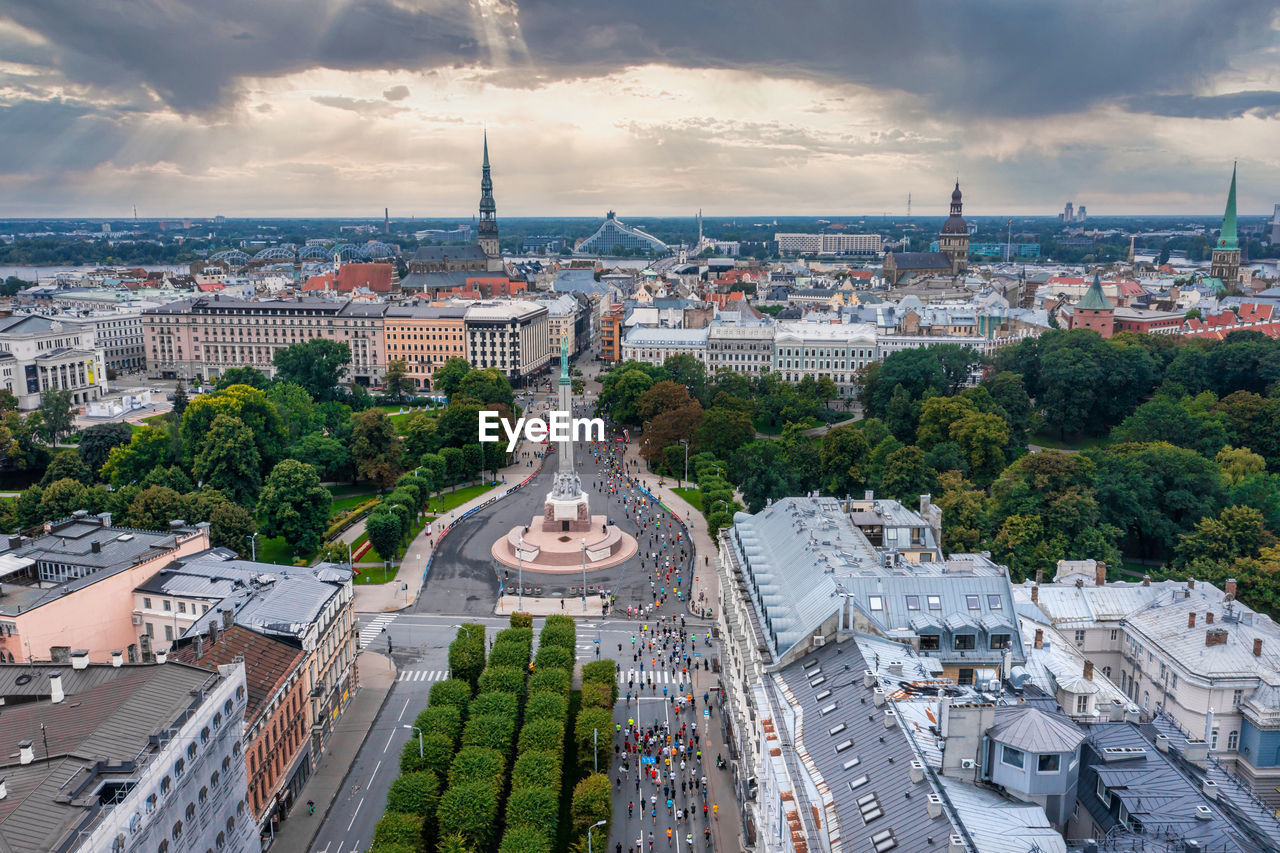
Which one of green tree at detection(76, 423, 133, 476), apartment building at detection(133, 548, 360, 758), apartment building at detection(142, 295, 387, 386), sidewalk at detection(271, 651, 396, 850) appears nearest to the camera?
sidewalk at detection(271, 651, 396, 850)

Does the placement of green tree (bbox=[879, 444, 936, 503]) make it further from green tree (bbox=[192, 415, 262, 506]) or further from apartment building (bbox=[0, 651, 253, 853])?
apartment building (bbox=[0, 651, 253, 853])

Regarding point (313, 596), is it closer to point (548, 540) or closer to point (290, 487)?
point (290, 487)

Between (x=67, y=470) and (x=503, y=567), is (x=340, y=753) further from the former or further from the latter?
(x=67, y=470)

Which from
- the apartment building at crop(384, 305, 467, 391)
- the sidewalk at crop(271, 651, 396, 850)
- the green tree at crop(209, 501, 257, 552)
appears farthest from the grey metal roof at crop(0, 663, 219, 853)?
the apartment building at crop(384, 305, 467, 391)

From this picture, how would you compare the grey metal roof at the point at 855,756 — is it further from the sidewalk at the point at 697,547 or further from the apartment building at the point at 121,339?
the apartment building at the point at 121,339

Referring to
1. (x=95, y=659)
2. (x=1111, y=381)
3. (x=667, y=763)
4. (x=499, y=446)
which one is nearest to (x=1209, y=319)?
(x=1111, y=381)

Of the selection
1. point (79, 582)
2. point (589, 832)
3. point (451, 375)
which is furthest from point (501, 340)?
point (589, 832)
